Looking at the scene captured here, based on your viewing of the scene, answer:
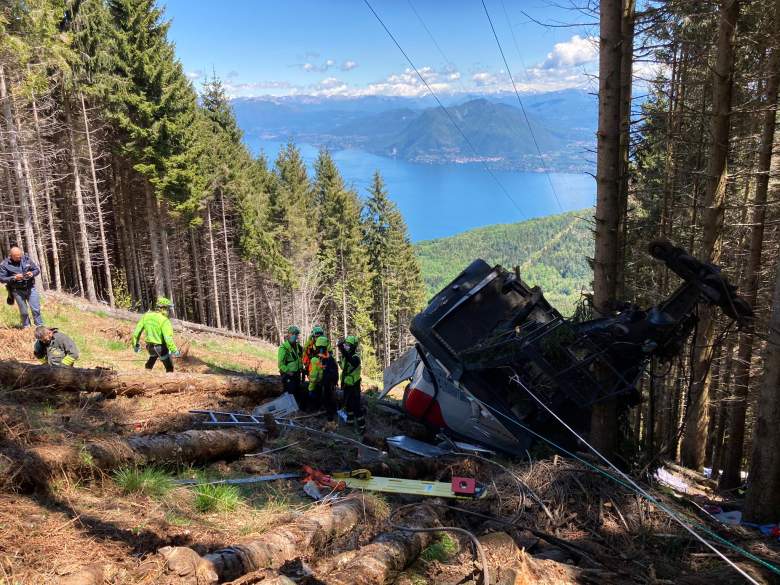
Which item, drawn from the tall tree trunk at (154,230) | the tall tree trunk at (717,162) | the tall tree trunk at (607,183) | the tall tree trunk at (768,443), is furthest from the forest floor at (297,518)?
the tall tree trunk at (154,230)

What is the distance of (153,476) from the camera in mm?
5145

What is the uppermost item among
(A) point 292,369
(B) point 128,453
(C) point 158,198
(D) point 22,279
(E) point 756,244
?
(C) point 158,198

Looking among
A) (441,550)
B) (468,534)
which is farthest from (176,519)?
(468,534)

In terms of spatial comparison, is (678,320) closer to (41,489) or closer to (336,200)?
(41,489)

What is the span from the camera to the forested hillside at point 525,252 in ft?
402

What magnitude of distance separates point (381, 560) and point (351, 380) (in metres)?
6.19

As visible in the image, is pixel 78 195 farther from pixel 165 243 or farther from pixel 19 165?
pixel 165 243

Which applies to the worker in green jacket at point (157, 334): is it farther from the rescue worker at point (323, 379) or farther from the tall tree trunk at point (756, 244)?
the tall tree trunk at point (756, 244)

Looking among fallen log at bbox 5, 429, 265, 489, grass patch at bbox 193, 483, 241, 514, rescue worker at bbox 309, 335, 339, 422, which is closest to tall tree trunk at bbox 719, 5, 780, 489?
rescue worker at bbox 309, 335, 339, 422

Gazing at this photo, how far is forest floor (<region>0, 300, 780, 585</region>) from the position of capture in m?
3.57

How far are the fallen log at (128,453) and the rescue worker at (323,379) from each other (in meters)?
2.79

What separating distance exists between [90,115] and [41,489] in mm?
26779

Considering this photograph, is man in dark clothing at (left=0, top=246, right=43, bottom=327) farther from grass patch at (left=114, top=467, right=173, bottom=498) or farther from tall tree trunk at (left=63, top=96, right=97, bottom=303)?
tall tree trunk at (left=63, top=96, right=97, bottom=303)

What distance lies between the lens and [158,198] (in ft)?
87.6
